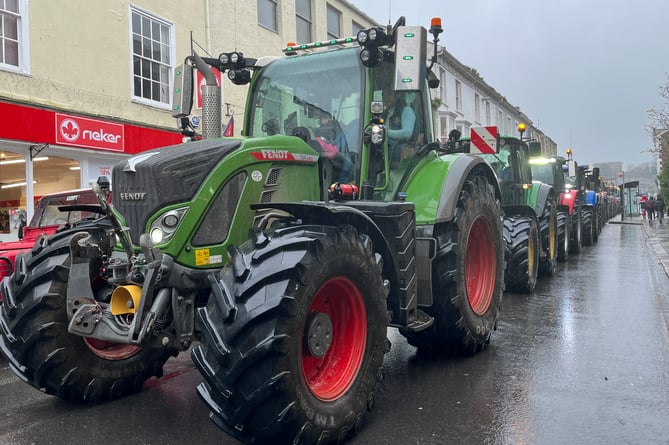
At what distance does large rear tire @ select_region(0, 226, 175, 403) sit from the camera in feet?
12.2

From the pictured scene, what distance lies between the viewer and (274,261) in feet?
9.98

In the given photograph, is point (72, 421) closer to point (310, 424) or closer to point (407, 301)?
point (310, 424)

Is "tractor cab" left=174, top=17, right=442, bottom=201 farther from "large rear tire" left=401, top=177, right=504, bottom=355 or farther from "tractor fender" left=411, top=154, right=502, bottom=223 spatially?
"large rear tire" left=401, top=177, right=504, bottom=355

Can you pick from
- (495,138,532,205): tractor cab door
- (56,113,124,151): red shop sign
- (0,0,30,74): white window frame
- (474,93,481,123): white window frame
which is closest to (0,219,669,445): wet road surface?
(495,138,532,205): tractor cab door

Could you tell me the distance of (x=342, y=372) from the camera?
3541 millimetres

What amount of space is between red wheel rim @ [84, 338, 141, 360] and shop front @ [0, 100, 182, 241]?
779 cm

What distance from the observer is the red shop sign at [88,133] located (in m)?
11.5

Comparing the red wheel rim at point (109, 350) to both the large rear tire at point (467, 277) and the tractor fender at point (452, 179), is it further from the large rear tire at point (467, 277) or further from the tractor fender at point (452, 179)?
the tractor fender at point (452, 179)

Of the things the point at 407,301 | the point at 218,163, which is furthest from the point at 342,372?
the point at 218,163

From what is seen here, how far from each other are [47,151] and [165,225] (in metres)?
9.67

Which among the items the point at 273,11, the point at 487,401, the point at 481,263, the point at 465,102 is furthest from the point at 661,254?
the point at 465,102

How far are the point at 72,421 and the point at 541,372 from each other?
3407mm

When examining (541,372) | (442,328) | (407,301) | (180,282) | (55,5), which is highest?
(55,5)

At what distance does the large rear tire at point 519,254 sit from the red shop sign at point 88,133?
828 cm
